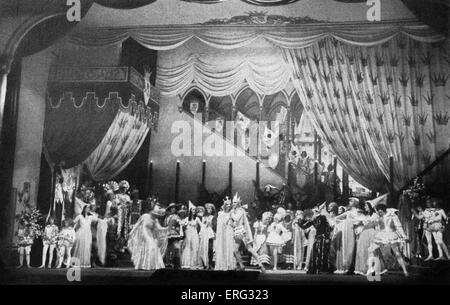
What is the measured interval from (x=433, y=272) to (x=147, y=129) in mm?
4465

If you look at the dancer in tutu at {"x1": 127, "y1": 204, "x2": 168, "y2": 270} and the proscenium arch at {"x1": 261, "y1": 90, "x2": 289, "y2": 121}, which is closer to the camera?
the dancer in tutu at {"x1": 127, "y1": 204, "x2": 168, "y2": 270}

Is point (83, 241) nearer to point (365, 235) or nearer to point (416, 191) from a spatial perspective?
point (365, 235)

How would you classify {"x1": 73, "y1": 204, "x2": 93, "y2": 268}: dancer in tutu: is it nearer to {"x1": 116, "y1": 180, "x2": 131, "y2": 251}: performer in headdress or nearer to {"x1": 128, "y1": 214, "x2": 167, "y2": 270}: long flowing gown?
{"x1": 116, "y1": 180, "x2": 131, "y2": 251}: performer in headdress

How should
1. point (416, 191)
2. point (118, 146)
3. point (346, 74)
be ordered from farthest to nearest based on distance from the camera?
point (118, 146)
point (346, 74)
point (416, 191)

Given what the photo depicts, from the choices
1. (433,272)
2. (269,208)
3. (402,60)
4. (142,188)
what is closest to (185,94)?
(142,188)

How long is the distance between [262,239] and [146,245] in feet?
5.37

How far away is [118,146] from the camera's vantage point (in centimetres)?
865

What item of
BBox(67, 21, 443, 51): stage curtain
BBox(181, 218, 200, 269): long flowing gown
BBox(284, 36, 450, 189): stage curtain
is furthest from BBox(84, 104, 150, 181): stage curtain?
BBox(284, 36, 450, 189): stage curtain

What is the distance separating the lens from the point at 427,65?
27.7ft

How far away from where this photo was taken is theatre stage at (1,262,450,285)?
7984mm

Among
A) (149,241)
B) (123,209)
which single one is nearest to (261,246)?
(149,241)

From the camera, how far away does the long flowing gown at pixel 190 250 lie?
8.23 m

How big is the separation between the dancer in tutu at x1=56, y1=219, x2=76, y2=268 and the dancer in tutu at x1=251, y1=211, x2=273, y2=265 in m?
2.61

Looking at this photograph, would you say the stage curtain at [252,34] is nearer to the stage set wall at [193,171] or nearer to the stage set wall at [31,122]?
the stage set wall at [31,122]
